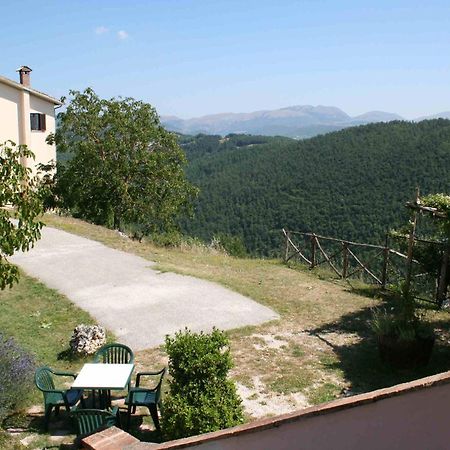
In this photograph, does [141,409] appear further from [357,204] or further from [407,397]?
[357,204]

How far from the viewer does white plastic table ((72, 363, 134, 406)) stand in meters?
6.66

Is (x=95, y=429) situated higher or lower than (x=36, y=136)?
lower

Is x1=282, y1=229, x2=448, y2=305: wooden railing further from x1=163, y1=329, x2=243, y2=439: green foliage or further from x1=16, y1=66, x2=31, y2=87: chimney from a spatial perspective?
x1=16, y1=66, x2=31, y2=87: chimney

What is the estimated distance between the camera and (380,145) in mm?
70688

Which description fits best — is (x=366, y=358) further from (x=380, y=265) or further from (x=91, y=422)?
(x=380, y=265)

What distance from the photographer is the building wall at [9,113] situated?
84.7 feet

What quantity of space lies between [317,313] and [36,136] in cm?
2122

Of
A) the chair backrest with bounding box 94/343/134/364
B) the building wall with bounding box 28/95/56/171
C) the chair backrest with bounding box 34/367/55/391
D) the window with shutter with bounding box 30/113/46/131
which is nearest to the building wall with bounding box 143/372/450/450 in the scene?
the chair backrest with bounding box 34/367/55/391

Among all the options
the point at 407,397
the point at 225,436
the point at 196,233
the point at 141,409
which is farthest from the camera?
the point at 196,233

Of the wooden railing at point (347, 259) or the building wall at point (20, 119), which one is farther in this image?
the building wall at point (20, 119)

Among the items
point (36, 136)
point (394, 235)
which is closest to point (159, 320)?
point (394, 235)

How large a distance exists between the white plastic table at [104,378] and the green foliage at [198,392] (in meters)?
0.84

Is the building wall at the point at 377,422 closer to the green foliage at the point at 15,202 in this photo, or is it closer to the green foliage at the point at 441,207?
the green foliage at the point at 15,202

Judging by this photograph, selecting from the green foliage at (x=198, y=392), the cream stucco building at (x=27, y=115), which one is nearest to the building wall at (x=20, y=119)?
the cream stucco building at (x=27, y=115)
